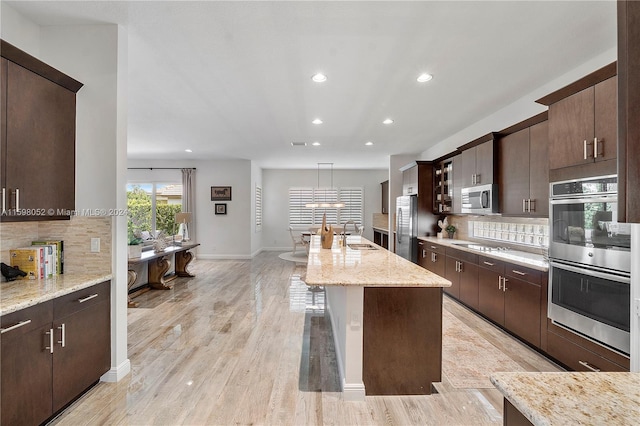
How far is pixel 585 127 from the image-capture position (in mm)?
2459

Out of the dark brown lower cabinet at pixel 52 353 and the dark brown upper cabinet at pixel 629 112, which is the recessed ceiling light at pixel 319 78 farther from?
the dark brown upper cabinet at pixel 629 112

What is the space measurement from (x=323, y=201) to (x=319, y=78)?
24.8 ft

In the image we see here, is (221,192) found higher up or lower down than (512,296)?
higher up

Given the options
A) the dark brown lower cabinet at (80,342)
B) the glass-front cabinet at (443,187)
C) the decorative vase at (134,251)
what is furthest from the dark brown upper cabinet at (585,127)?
the decorative vase at (134,251)

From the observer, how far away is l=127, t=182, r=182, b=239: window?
30.0 feet

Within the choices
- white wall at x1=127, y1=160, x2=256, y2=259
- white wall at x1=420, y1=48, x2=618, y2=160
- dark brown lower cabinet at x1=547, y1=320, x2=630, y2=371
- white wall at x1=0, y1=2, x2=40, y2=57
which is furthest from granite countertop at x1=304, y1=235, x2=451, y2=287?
white wall at x1=127, y1=160, x2=256, y2=259

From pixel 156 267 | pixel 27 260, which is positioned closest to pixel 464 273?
pixel 27 260

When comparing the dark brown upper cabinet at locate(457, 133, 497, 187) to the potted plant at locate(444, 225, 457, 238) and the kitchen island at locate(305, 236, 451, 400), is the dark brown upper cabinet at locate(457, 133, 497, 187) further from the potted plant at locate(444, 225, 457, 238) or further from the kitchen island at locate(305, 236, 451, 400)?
the kitchen island at locate(305, 236, 451, 400)

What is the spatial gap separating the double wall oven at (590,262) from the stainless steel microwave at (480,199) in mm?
1469

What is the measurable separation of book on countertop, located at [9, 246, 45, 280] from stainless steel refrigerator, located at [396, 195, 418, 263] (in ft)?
17.9

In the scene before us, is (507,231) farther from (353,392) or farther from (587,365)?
(353,392)

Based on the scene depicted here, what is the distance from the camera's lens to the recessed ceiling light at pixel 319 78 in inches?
133

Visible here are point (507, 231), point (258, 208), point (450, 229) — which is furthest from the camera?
point (258, 208)

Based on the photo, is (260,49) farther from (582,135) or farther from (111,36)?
(582,135)
